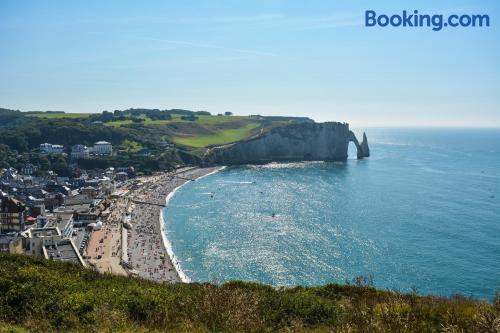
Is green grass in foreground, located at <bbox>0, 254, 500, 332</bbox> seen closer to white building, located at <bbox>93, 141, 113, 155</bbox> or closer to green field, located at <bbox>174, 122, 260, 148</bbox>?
white building, located at <bbox>93, 141, 113, 155</bbox>

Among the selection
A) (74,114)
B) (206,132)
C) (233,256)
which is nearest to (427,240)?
(233,256)

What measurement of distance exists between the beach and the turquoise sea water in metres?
1.69

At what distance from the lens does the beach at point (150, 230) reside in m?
40.1

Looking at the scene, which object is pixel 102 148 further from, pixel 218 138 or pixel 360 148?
pixel 360 148

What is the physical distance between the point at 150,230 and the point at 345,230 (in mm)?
24604

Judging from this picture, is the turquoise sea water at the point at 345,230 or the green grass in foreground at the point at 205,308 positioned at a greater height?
the green grass in foreground at the point at 205,308

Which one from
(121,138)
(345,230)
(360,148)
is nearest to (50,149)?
(121,138)

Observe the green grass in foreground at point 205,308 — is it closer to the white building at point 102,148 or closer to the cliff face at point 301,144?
the white building at point 102,148

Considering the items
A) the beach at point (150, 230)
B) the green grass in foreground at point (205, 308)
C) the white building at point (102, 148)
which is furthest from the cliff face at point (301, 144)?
the green grass in foreground at point (205, 308)

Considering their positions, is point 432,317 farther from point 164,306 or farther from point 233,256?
point 233,256

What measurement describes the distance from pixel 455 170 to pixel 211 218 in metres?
68.9

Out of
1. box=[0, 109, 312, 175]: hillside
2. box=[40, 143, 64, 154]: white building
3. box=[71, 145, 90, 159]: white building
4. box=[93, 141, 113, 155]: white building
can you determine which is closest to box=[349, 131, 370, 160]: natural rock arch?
box=[0, 109, 312, 175]: hillside

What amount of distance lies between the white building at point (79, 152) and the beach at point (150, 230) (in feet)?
63.6

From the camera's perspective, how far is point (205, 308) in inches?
396
